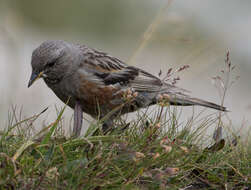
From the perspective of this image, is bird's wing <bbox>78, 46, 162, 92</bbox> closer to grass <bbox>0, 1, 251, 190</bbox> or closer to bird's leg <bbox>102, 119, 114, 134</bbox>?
bird's leg <bbox>102, 119, 114, 134</bbox>

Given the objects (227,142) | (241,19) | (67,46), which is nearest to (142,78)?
(67,46)

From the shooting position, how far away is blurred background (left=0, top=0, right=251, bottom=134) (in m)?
8.69

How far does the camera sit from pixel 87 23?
1344 cm

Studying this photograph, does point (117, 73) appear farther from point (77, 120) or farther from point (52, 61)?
point (77, 120)

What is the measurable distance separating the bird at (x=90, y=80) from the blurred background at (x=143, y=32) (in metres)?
0.99

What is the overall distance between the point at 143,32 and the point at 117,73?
698 centimetres

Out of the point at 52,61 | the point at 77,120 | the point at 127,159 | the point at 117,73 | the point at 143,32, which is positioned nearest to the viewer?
the point at 127,159

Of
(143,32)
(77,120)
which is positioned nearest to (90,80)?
(77,120)

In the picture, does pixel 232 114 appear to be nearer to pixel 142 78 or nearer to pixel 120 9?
pixel 142 78

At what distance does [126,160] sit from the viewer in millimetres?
3562

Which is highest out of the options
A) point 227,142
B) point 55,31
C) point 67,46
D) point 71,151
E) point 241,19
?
point 241,19

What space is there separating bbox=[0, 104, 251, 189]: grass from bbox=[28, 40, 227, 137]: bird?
3.32 ft

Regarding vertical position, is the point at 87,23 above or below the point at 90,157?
above

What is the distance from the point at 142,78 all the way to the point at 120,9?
814 centimetres
